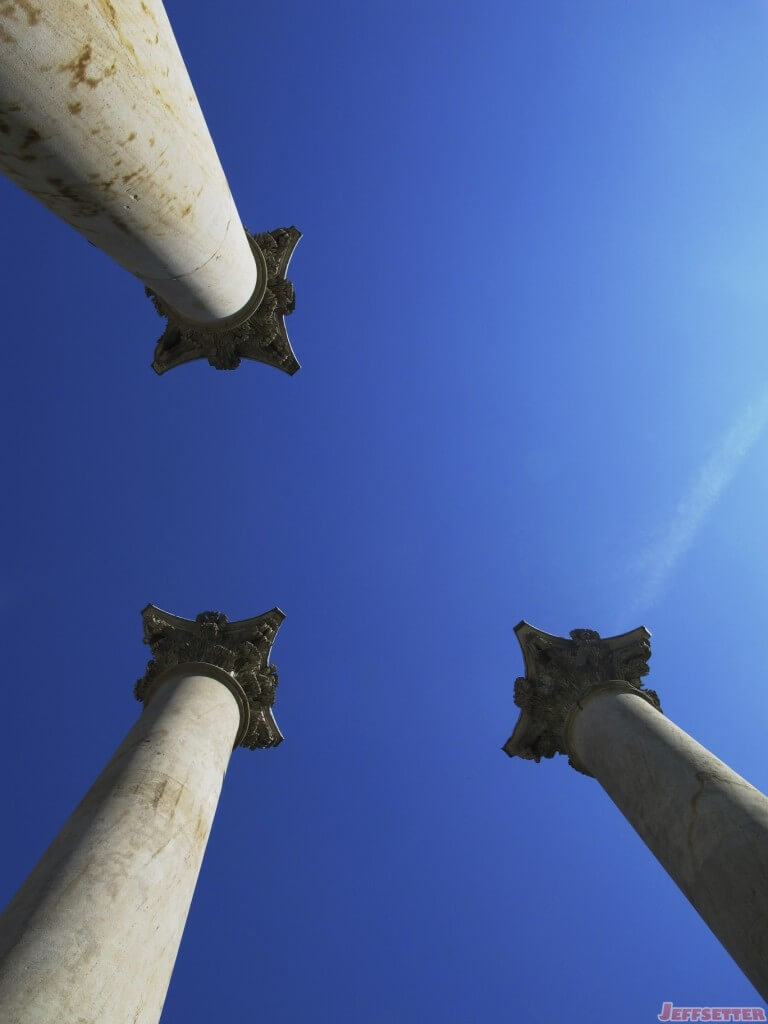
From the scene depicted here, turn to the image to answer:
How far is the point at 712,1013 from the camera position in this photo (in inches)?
1164

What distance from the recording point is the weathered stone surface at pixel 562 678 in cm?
1958

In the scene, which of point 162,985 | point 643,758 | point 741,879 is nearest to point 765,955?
point 741,879

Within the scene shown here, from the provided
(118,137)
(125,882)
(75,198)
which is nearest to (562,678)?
(125,882)

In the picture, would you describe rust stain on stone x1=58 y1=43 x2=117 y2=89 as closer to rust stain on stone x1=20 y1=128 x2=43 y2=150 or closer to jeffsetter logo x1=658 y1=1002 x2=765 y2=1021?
rust stain on stone x1=20 y1=128 x2=43 y2=150

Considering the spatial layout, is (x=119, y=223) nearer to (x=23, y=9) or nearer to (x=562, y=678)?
(x=23, y=9)

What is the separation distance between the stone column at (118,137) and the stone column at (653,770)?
13.3m

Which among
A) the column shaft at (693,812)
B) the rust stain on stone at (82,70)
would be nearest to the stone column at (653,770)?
the column shaft at (693,812)

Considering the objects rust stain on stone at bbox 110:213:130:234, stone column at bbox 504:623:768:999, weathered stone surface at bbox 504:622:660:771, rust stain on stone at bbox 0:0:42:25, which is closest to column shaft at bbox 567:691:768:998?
stone column at bbox 504:623:768:999

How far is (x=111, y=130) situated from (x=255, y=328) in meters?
10.9

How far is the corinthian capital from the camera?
59.9 feet

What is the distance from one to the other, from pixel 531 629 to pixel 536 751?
3335mm

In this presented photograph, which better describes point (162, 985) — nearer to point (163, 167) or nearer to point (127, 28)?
point (163, 167)

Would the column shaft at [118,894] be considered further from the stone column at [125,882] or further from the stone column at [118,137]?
the stone column at [118,137]

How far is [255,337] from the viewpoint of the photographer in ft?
69.1
